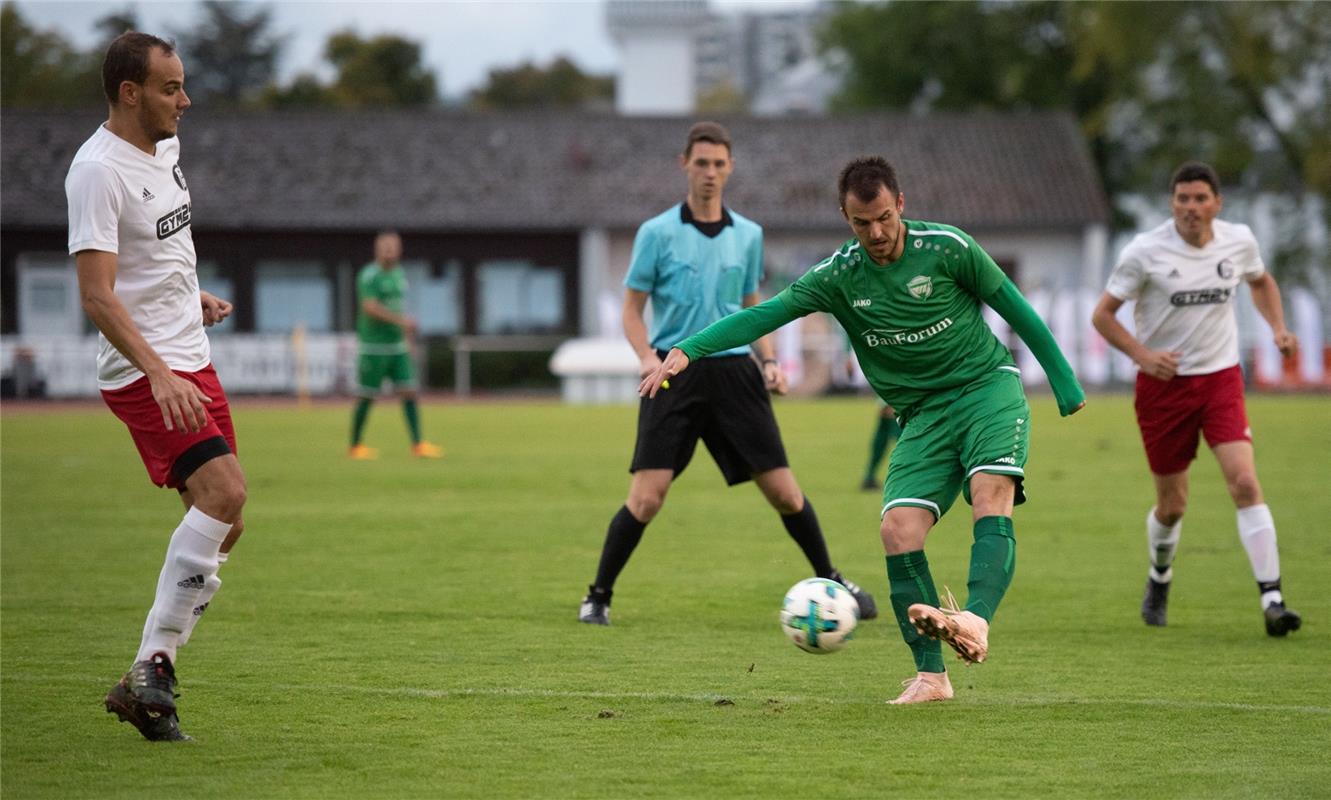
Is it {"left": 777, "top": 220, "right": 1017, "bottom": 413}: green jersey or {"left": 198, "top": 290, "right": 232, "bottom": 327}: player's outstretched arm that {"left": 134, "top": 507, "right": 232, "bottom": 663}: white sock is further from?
{"left": 777, "top": 220, "right": 1017, "bottom": 413}: green jersey

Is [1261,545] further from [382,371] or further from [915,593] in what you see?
[382,371]

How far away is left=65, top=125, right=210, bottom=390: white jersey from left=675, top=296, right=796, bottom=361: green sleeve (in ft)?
6.10

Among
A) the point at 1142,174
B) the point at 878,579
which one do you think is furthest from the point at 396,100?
the point at 878,579

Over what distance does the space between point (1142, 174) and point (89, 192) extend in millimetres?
45993

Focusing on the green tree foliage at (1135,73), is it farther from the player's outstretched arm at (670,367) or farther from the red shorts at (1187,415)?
the player's outstretched arm at (670,367)

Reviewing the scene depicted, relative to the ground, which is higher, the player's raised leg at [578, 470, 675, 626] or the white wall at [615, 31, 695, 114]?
the white wall at [615, 31, 695, 114]

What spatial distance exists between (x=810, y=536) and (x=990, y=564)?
2.52 metres

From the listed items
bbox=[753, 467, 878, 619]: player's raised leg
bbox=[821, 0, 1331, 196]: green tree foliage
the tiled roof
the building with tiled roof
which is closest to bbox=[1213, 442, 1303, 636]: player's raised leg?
bbox=[753, 467, 878, 619]: player's raised leg

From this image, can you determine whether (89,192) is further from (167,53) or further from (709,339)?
(709,339)

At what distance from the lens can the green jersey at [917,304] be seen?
6.70 meters

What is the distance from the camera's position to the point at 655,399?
28.6 feet

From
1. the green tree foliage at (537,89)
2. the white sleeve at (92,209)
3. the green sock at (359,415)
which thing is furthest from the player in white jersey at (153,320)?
the green tree foliage at (537,89)

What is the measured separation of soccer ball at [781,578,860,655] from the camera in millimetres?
6672

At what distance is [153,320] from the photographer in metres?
→ 6.20
